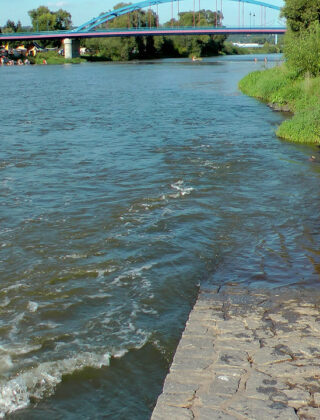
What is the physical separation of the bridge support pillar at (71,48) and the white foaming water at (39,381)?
98.0 m

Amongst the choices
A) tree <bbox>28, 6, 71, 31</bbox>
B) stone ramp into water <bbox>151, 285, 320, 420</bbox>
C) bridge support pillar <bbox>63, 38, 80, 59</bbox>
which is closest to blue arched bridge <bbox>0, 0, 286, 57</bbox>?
bridge support pillar <bbox>63, 38, 80, 59</bbox>

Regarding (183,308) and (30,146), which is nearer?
Answer: (183,308)

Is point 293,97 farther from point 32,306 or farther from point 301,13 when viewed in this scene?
point 32,306

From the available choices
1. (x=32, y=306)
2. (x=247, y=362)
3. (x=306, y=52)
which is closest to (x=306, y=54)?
(x=306, y=52)

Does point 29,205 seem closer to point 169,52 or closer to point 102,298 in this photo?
point 102,298

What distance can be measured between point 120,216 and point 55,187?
8.53 ft

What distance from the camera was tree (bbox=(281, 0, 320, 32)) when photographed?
26.9 meters

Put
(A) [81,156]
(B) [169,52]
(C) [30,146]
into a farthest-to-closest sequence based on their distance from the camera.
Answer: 1. (B) [169,52]
2. (C) [30,146]
3. (A) [81,156]

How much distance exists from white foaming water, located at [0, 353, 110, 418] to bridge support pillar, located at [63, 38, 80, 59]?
321 feet

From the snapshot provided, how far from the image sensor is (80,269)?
726 cm

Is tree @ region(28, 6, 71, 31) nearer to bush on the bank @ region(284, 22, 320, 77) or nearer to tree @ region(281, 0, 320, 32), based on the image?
tree @ region(281, 0, 320, 32)

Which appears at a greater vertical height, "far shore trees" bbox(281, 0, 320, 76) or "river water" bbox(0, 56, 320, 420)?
"far shore trees" bbox(281, 0, 320, 76)

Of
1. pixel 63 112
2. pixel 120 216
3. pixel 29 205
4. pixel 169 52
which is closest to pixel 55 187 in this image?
pixel 29 205

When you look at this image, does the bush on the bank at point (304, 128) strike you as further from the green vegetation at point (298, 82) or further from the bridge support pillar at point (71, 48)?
the bridge support pillar at point (71, 48)
